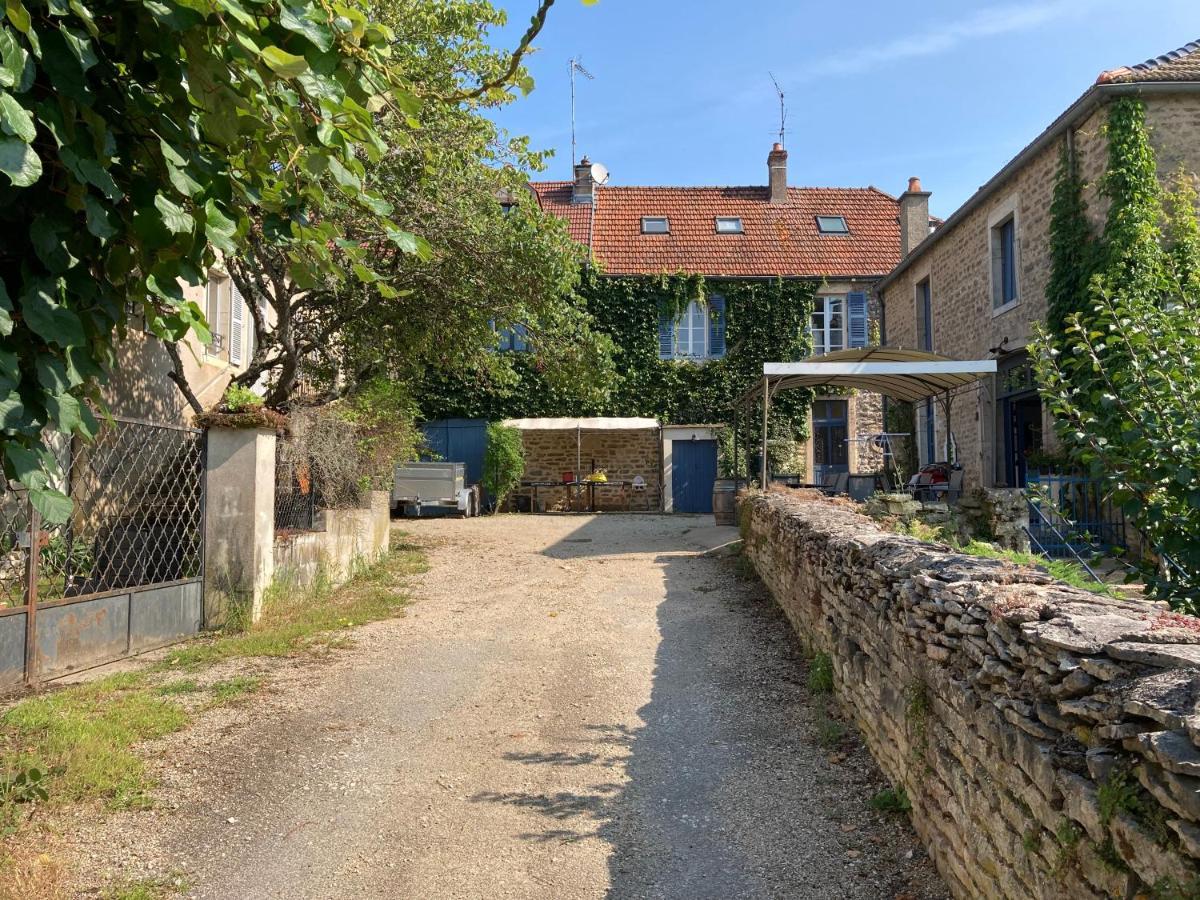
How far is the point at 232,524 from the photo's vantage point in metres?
7.02

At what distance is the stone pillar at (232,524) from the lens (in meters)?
6.97

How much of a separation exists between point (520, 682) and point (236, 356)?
835cm

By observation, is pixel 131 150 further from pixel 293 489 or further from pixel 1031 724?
pixel 293 489

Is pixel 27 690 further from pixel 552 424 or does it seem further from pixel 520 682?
pixel 552 424

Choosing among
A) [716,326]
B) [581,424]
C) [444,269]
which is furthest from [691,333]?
[444,269]

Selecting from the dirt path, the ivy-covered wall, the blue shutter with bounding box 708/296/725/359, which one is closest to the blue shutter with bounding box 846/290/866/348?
the ivy-covered wall

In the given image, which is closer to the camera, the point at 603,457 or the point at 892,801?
the point at 892,801

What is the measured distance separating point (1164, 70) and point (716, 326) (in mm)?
12062

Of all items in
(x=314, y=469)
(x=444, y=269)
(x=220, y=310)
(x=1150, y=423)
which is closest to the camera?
(x=1150, y=423)

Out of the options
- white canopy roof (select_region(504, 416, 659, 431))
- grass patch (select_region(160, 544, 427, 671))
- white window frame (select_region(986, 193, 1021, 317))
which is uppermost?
white window frame (select_region(986, 193, 1021, 317))

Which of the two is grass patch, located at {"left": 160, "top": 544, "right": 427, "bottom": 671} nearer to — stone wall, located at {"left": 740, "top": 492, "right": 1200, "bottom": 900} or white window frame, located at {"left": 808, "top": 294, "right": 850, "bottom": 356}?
stone wall, located at {"left": 740, "top": 492, "right": 1200, "bottom": 900}

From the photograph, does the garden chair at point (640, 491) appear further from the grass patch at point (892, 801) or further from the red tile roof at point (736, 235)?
the grass patch at point (892, 801)

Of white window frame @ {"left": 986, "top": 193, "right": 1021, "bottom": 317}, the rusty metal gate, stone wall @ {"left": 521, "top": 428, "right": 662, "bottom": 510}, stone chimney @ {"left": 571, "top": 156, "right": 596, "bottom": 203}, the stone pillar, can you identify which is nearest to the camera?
the rusty metal gate

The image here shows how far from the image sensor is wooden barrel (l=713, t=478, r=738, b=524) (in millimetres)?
14891
